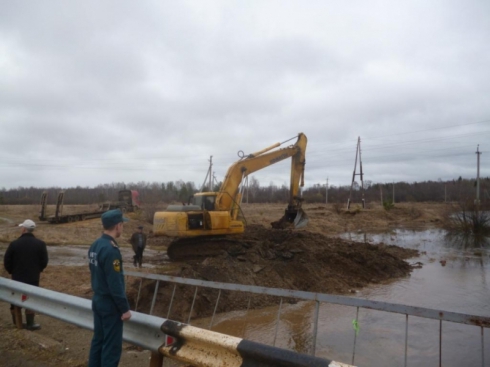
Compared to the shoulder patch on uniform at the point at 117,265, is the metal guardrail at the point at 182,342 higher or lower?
lower

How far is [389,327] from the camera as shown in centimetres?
786

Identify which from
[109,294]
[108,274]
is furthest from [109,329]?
[108,274]

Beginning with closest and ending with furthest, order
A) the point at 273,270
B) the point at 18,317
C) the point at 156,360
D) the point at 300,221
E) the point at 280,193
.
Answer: the point at 156,360 → the point at 18,317 → the point at 273,270 → the point at 300,221 → the point at 280,193

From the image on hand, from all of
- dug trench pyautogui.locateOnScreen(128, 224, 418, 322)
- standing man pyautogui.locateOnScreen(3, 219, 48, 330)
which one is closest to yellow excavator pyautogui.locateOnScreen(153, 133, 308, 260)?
dug trench pyautogui.locateOnScreen(128, 224, 418, 322)

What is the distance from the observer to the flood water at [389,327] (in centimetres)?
664

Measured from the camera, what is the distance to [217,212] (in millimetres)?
13344

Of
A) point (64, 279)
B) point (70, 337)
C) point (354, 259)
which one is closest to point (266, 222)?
point (354, 259)

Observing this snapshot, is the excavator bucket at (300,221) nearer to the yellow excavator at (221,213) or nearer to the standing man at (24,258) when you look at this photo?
the yellow excavator at (221,213)

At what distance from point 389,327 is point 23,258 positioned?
21.4 feet

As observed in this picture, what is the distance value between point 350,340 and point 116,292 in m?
4.97

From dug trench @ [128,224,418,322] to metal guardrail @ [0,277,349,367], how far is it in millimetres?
3541

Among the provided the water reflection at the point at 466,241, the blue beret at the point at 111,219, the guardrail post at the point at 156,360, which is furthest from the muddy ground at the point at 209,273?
the water reflection at the point at 466,241

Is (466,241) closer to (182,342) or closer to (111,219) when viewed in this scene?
(182,342)

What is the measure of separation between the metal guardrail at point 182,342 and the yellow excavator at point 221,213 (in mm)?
→ 7703
